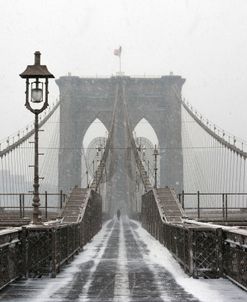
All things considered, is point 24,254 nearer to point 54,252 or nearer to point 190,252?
point 54,252

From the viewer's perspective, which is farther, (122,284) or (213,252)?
(213,252)

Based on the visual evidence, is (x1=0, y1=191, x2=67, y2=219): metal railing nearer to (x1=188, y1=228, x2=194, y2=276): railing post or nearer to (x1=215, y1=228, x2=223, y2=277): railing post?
(x1=188, y1=228, x2=194, y2=276): railing post

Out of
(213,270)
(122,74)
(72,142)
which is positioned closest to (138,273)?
(213,270)

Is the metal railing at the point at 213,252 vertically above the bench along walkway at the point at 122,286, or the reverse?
the metal railing at the point at 213,252

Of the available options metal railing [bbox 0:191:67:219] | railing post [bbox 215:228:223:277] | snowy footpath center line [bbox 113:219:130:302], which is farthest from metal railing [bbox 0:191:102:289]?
metal railing [bbox 0:191:67:219]

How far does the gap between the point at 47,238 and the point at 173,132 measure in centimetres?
9561

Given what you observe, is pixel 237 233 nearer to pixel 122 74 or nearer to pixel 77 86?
pixel 77 86

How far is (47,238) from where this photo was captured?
13.2 meters

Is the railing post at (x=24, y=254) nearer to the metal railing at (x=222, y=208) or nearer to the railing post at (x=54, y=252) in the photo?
the railing post at (x=54, y=252)

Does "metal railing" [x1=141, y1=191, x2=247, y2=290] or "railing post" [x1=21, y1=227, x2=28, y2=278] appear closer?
"metal railing" [x1=141, y1=191, x2=247, y2=290]

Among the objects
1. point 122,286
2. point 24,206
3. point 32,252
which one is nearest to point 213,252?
point 122,286

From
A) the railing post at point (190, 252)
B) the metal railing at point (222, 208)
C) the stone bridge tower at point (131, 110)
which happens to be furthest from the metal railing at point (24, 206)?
the stone bridge tower at point (131, 110)

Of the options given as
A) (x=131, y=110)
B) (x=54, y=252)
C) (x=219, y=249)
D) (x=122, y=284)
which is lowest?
(x=122, y=284)

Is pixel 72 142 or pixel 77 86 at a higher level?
pixel 77 86
